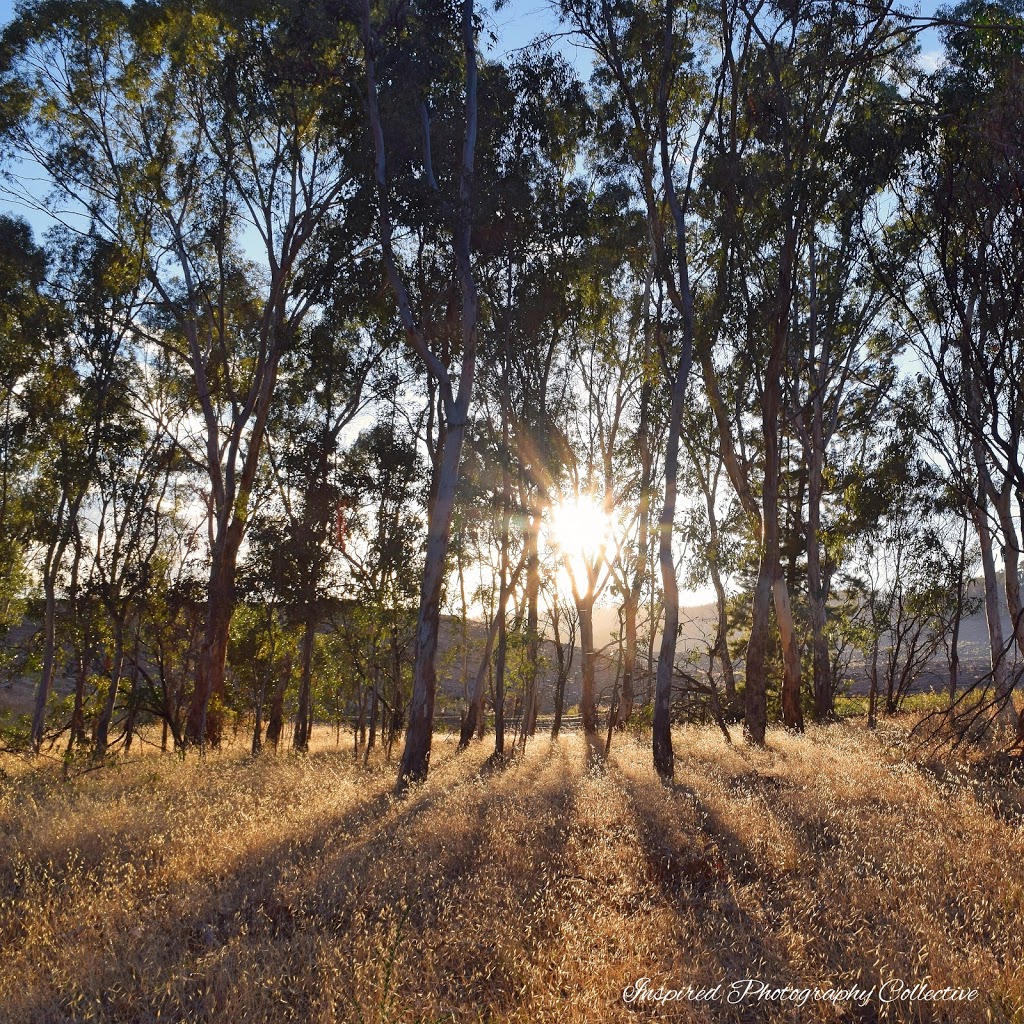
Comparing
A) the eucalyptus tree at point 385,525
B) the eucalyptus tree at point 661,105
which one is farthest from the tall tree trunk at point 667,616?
the eucalyptus tree at point 385,525

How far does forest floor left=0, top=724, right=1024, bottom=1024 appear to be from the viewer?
3695 mm

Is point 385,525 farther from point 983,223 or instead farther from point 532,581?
point 983,223

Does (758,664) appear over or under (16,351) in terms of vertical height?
under

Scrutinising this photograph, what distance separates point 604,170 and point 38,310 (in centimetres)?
1360

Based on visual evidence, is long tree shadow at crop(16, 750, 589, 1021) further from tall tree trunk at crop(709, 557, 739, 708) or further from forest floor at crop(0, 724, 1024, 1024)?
tall tree trunk at crop(709, 557, 739, 708)

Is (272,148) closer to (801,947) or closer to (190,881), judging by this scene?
(190,881)

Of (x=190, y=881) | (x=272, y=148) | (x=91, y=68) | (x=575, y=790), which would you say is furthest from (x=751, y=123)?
(x=190, y=881)

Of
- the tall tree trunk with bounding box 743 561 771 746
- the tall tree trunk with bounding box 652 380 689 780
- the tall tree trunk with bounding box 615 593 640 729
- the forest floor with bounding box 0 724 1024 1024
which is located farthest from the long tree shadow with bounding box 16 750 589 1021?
the tall tree trunk with bounding box 615 593 640 729

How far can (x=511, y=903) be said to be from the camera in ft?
16.2

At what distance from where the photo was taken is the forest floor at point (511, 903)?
3695 millimetres

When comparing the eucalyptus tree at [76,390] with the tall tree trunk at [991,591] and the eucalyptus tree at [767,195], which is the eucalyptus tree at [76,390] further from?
the tall tree trunk at [991,591]

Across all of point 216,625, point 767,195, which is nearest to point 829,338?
point 767,195

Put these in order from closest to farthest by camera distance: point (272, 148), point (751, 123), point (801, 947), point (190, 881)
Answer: point (801, 947) < point (190, 881) < point (751, 123) < point (272, 148)

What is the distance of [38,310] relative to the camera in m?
17.2
